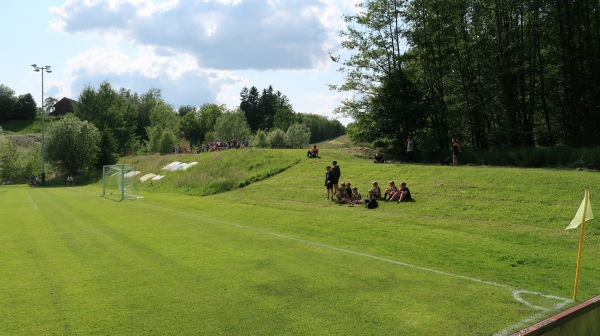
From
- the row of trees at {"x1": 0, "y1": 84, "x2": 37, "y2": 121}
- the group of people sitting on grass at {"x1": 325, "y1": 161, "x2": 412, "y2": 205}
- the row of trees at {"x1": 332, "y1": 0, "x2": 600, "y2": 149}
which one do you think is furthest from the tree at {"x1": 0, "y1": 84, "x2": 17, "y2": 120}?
the group of people sitting on grass at {"x1": 325, "y1": 161, "x2": 412, "y2": 205}

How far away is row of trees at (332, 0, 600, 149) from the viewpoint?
3105 cm

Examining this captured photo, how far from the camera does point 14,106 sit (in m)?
130

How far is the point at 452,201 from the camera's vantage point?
18.9 meters

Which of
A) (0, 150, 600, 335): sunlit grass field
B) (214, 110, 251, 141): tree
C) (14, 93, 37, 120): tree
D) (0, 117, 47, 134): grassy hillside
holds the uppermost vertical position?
(14, 93, 37, 120): tree

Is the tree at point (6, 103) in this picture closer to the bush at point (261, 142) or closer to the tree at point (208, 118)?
the tree at point (208, 118)

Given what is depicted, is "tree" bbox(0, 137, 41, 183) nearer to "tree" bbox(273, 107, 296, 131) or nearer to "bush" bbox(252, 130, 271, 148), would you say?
"bush" bbox(252, 130, 271, 148)

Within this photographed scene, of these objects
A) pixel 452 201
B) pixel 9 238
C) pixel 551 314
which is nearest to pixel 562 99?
pixel 452 201

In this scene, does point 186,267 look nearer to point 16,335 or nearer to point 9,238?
point 16,335

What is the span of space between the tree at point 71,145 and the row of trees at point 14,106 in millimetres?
82772

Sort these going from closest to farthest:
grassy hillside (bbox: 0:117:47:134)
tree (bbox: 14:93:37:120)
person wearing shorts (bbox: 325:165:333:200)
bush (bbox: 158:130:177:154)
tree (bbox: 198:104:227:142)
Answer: person wearing shorts (bbox: 325:165:333:200) < bush (bbox: 158:130:177:154) < grassy hillside (bbox: 0:117:47:134) < tree (bbox: 198:104:227:142) < tree (bbox: 14:93:37:120)

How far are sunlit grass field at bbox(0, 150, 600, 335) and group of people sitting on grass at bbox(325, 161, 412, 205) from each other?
2.48ft

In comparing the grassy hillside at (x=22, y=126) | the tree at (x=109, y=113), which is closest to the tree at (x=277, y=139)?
the tree at (x=109, y=113)

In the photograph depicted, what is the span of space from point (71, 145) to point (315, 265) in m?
59.1

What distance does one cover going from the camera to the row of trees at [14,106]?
421 feet
